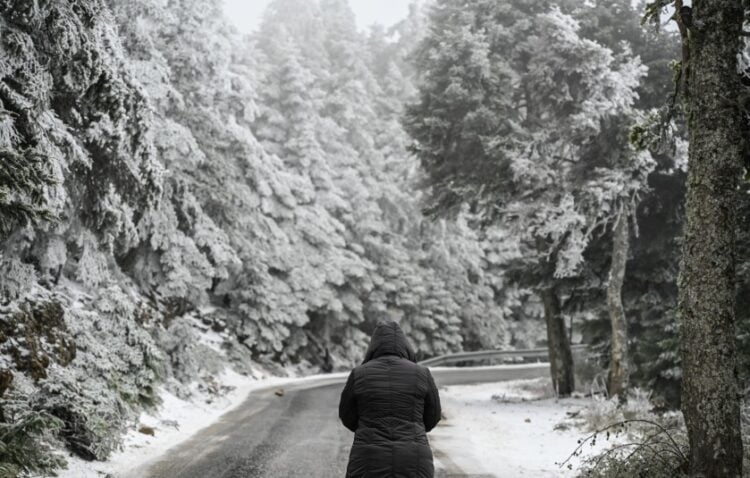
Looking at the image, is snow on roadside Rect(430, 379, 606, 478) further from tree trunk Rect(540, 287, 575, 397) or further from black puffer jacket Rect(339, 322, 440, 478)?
black puffer jacket Rect(339, 322, 440, 478)

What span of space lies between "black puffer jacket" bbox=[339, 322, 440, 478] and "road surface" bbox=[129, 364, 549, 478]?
407cm

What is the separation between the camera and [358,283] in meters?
29.3

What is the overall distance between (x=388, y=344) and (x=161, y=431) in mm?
7705

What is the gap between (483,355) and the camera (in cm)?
3444

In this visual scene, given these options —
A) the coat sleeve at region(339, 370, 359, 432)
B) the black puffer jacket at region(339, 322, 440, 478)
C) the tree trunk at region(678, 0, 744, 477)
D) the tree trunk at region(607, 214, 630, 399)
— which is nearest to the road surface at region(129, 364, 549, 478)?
the tree trunk at region(678, 0, 744, 477)

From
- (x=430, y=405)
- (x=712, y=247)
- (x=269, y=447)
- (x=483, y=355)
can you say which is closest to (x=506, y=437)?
(x=269, y=447)

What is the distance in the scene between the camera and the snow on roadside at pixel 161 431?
24.9 feet

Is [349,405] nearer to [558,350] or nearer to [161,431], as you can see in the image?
[161,431]

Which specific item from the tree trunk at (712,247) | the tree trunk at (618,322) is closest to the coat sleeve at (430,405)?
the tree trunk at (712,247)

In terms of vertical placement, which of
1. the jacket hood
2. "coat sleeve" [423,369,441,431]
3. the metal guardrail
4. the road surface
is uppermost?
the jacket hood

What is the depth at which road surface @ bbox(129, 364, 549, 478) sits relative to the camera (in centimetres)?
802

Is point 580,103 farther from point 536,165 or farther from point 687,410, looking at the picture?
point 687,410

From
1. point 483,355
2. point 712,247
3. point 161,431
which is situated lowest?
point 483,355

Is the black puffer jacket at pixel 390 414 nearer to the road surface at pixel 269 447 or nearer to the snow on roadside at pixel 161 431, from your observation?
the road surface at pixel 269 447
